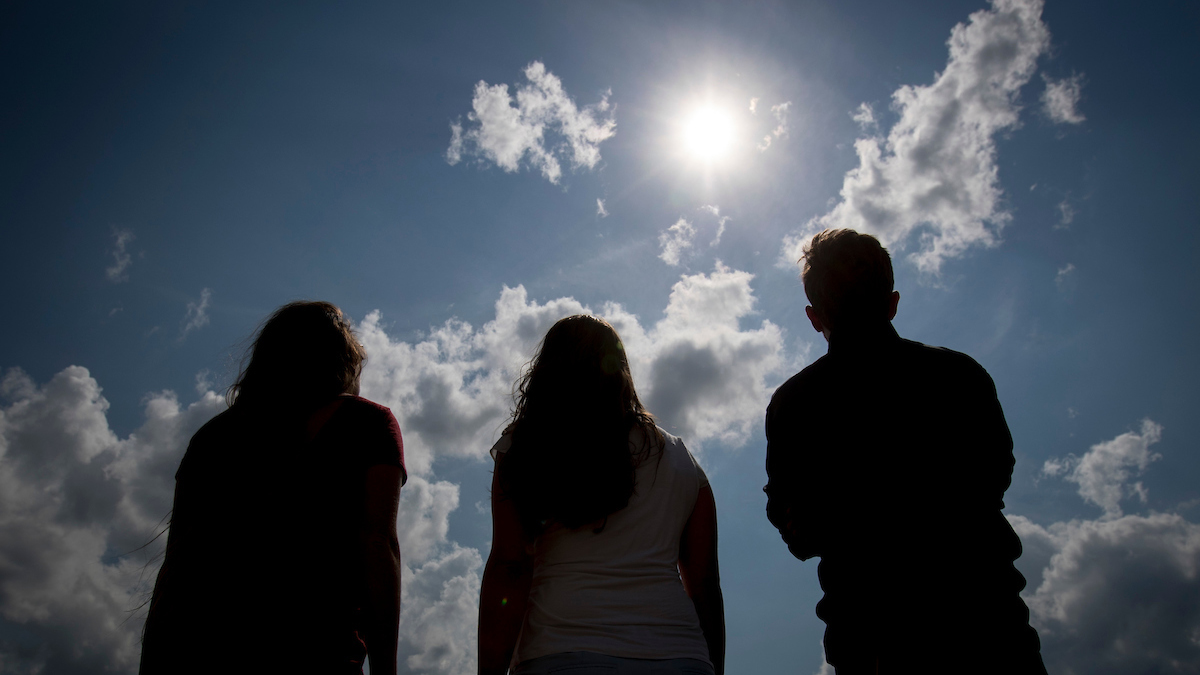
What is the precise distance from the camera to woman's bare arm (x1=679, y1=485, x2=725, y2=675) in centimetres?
333

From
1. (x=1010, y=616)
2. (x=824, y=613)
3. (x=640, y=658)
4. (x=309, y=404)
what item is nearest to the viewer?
(x=1010, y=616)

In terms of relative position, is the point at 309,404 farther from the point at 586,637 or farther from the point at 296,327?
the point at 586,637

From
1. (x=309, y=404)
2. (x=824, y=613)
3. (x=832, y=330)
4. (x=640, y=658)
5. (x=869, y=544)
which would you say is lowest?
(x=640, y=658)

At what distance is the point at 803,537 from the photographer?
324 centimetres

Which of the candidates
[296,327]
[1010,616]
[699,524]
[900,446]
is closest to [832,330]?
[900,446]

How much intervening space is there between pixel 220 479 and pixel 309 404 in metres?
0.56

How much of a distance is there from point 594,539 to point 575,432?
556mm

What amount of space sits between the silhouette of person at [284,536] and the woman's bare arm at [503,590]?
46 cm

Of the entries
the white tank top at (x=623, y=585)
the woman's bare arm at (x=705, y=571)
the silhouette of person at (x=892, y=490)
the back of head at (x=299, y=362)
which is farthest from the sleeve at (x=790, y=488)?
the back of head at (x=299, y=362)

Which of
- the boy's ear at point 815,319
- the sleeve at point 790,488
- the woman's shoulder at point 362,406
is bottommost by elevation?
the sleeve at point 790,488

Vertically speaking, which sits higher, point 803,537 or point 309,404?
point 309,404

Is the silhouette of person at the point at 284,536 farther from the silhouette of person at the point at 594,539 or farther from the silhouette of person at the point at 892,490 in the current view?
the silhouette of person at the point at 892,490

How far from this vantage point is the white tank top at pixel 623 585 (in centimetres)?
292

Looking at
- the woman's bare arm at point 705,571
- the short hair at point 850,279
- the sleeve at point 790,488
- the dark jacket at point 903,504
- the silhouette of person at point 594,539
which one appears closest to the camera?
the dark jacket at point 903,504
